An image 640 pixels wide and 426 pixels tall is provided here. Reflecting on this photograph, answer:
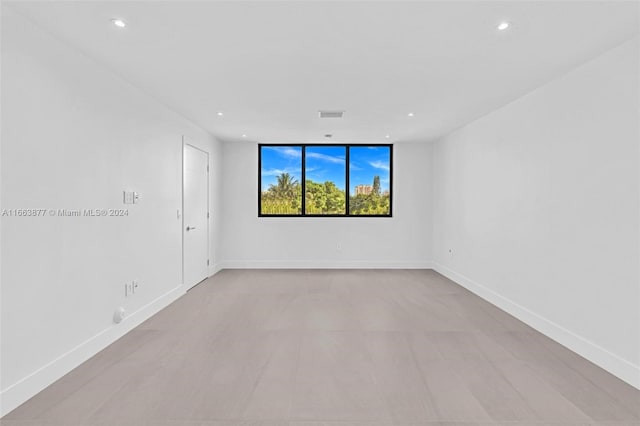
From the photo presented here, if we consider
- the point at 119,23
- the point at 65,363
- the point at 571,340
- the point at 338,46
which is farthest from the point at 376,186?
the point at 65,363

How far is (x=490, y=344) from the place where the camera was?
128 inches

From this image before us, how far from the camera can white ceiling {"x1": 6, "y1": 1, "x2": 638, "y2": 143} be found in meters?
2.23

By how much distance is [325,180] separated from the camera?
7.08 metres

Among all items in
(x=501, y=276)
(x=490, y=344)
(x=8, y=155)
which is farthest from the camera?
(x=501, y=276)

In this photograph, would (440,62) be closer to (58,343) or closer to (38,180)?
(38,180)

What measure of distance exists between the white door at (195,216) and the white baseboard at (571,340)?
423 centimetres

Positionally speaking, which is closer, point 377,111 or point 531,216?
point 531,216

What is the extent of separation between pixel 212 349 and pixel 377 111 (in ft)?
11.1

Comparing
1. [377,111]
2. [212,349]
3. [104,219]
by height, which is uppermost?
[377,111]

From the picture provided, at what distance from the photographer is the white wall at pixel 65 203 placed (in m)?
2.25

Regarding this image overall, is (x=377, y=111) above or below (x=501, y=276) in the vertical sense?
above

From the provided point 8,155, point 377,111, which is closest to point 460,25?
point 377,111

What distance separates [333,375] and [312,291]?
260 centimetres

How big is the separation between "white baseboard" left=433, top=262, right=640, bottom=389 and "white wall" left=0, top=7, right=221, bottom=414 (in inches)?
164
